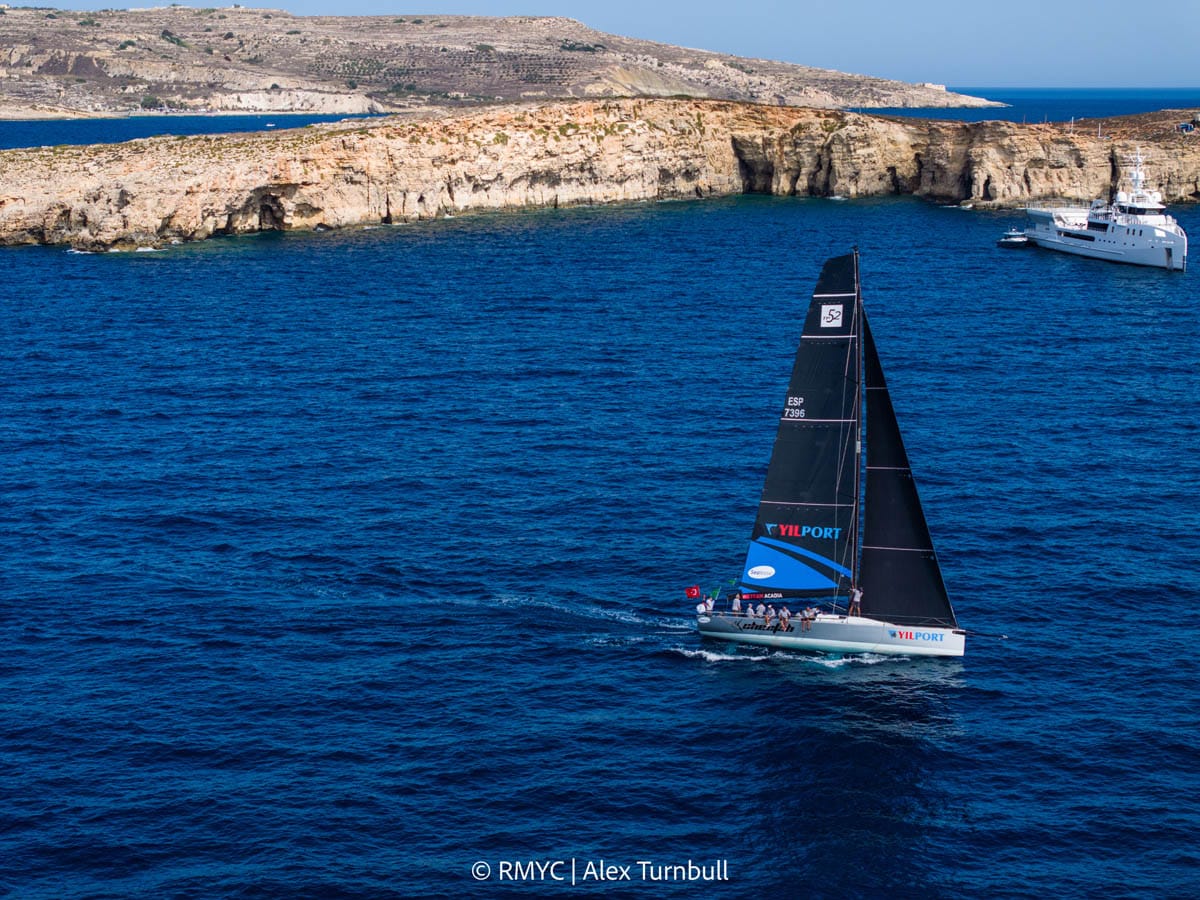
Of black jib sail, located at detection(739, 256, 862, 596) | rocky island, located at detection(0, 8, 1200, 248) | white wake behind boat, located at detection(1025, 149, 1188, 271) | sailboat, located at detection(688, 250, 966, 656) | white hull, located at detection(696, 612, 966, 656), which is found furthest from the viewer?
rocky island, located at detection(0, 8, 1200, 248)

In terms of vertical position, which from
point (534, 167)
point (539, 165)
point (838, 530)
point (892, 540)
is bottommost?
point (892, 540)

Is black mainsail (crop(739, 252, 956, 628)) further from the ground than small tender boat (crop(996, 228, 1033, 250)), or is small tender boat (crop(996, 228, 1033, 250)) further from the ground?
small tender boat (crop(996, 228, 1033, 250))

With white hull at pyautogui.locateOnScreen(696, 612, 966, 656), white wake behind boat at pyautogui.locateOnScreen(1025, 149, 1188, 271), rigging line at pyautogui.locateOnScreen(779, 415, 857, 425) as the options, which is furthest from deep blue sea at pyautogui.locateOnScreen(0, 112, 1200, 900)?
white wake behind boat at pyautogui.locateOnScreen(1025, 149, 1188, 271)

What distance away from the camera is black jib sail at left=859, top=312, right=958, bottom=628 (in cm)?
4784

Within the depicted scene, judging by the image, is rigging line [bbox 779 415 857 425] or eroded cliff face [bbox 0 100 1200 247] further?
eroded cliff face [bbox 0 100 1200 247]

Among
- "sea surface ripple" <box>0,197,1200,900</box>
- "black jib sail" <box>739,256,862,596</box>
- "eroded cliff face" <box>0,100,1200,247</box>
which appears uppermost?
"eroded cliff face" <box>0,100,1200,247</box>

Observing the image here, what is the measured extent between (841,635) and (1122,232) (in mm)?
97112

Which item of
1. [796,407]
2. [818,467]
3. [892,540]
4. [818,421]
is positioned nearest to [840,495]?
[818,467]

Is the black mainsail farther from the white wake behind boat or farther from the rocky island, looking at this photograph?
the rocky island

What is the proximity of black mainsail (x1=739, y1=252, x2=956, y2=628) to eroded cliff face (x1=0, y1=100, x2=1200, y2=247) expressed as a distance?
106 metres

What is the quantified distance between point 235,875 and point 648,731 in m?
13.9

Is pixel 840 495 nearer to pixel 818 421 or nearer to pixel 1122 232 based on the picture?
pixel 818 421

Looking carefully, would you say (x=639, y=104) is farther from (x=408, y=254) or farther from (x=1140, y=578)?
(x=1140, y=578)

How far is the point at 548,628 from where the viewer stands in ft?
165
